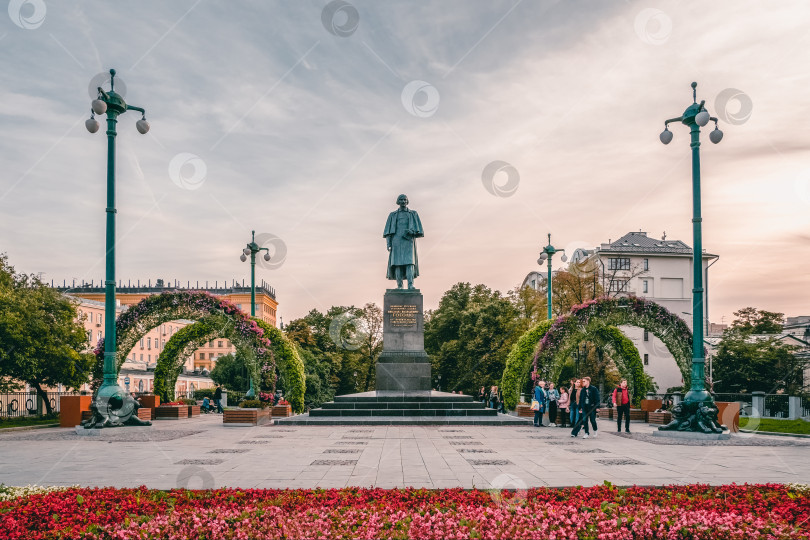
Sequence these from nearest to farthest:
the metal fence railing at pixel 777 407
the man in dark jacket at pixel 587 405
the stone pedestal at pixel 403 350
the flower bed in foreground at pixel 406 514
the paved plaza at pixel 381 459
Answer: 1. the flower bed in foreground at pixel 406 514
2. the paved plaza at pixel 381 459
3. the man in dark jacket at pixel 587 405
4. the stone pedestal at pixel 403 350
5. the metal fence railing at pixel 777 407

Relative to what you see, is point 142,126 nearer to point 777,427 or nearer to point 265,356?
point 265,356

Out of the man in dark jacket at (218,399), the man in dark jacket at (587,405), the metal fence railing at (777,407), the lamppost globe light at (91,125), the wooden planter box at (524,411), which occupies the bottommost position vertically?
the metal fence railing at (777,407)

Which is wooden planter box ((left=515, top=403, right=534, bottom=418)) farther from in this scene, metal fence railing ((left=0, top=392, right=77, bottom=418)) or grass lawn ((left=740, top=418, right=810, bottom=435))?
metal fence railing ((left=0, top=392, right=77, bottom=418))

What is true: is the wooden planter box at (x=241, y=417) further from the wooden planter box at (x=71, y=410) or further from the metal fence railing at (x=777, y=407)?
the metal fence railing at (x=777, y=407)

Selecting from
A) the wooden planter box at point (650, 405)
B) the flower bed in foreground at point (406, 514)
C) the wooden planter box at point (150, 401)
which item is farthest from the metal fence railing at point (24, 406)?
the wooden planter box at point (650, 405)

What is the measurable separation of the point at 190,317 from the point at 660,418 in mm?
17248

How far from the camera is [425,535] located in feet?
21.7

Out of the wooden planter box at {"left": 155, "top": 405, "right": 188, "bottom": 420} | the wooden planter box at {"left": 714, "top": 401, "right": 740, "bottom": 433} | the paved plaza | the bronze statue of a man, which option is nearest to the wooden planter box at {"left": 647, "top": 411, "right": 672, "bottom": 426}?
the wooden planter box at {"left": 714, "top": 401, "right": 740, "bottom": 433}

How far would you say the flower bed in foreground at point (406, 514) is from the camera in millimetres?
6680

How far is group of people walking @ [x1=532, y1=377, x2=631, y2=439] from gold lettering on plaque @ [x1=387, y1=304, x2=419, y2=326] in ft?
18.5

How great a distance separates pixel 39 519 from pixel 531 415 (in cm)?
2154

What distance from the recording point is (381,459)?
1351 centimetres

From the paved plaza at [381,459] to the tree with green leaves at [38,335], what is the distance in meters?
7.73

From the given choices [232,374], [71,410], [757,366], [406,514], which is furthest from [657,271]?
[406,514]
